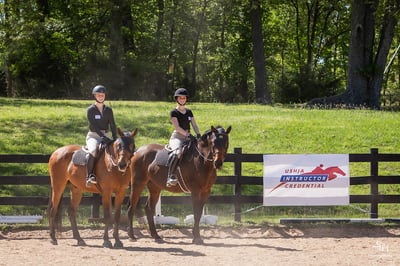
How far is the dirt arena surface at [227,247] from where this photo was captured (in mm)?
10250

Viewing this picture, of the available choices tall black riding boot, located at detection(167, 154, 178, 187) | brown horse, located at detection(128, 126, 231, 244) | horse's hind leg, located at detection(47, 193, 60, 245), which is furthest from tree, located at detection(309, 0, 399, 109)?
horse's hind leg, located at detection(47, 193, 60, 245)

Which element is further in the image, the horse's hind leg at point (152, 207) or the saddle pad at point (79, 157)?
the horse's hind leg at point (152, 207)

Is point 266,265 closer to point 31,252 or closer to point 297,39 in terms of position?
point 31,252

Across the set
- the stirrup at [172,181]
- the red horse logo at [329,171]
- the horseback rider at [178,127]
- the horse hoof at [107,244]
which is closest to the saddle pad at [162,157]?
the horseback rider at [178,127]

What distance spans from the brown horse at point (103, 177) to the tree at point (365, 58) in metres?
20.5

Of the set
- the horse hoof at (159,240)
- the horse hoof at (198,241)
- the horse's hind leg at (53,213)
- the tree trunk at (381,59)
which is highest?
the tree trunk at (381,59)

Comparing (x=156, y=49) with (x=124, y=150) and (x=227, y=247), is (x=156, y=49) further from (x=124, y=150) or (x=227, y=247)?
(x=227, y=247)

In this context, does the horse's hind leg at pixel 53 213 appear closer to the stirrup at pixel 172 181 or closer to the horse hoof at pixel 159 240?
the horse hoof at pixel 159 240

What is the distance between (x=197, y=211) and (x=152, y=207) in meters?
1.21

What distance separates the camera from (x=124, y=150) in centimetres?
1126

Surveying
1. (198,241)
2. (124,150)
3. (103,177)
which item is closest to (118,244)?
(103,177)

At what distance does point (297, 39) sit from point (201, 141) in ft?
154

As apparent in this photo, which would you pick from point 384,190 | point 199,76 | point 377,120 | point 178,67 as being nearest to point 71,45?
point 178,67

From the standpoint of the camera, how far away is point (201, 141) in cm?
1212
